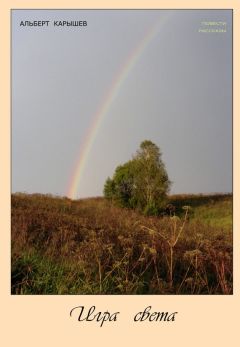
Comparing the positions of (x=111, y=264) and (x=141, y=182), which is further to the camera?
(x=141, y=182)

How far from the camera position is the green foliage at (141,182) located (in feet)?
63.3

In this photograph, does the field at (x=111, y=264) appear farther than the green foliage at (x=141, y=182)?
No

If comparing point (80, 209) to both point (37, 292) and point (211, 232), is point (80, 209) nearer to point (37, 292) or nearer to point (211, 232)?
point (211, 232)

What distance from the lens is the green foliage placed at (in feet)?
63.3

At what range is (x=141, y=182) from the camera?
19.9 metres

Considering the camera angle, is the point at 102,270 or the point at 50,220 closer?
the point at 102,270

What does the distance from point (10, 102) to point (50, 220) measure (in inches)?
108

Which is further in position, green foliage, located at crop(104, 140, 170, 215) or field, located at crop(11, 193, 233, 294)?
green foliage, located at crop(104, 140, 170, 215)

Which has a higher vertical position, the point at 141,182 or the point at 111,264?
the point at 141,182

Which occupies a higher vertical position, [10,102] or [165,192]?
[10,102]
